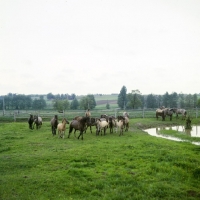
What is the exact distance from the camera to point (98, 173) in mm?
8891

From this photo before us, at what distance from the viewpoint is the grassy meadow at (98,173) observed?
7.31 m

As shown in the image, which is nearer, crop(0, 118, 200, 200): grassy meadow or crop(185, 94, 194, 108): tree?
crop(0, 118, 200, 200): grassy meadow

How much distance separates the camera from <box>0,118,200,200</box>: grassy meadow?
7.31m

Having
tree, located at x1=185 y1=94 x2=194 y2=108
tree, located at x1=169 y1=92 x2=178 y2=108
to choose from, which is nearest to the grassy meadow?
tree, located at x1=185 y1=94 x2=194 y2=108

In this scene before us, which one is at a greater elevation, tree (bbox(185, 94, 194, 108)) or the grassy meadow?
tree (bbox(185, 94, 194, 108))

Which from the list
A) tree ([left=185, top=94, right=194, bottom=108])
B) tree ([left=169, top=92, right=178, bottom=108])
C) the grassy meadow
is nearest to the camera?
the grassy meadow

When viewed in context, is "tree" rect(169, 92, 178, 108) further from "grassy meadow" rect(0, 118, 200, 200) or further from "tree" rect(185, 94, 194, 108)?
"grassy meadow" rect(0, 118, 200, 200)

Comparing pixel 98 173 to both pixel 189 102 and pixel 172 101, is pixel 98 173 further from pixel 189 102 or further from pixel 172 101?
pixel 172 101

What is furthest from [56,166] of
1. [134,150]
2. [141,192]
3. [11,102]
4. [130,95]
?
[11,102]

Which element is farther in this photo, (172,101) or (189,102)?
(172,101)

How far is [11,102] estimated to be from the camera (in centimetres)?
8506

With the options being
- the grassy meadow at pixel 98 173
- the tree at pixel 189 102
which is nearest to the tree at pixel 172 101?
the tree at pixel 189 102

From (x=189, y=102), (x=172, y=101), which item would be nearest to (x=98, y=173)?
(x=189, y=102)

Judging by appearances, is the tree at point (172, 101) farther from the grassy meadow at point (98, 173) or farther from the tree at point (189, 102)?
the grassy meadow at point (98, 173)
